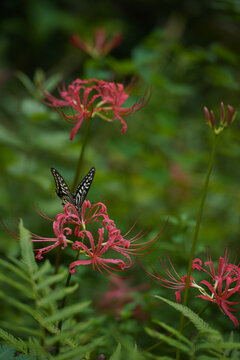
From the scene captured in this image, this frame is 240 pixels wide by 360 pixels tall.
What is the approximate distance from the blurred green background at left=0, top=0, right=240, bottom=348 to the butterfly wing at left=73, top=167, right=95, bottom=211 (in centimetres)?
22

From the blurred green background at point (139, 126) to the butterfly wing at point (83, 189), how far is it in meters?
0.22

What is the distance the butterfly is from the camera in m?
1.00

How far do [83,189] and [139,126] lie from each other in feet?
Answer: 5.45

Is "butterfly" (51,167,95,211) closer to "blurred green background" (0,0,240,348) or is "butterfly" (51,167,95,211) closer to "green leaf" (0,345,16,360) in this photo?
"blurred green background" (0,0,240,348)

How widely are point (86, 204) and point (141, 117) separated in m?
1.81

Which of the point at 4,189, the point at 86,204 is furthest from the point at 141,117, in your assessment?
the point at 86,204

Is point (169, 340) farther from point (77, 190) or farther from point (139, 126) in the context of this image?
point (139, 126)

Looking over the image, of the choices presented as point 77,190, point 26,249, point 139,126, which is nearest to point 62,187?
point 77,190

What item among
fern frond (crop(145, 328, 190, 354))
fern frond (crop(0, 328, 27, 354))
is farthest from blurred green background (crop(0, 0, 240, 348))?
fern frond (crop(145, 328, 190, 354))

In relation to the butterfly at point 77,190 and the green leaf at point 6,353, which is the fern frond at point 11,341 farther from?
the butterfly at point 77,190

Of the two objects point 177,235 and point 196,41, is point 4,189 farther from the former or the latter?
point 196,41

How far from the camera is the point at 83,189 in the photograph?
1.02 metres

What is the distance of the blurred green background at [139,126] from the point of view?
1900 mm

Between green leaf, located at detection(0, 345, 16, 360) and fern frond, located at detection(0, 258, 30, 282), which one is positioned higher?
fern frond, located at detection(0, 258, 30, 282)
